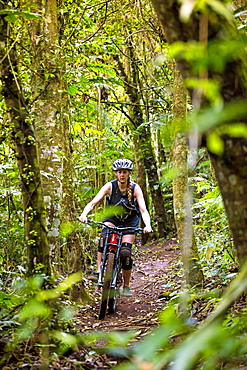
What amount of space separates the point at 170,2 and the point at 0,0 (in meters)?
2.29

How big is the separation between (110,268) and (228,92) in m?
5.03

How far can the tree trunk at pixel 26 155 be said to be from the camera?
339cm

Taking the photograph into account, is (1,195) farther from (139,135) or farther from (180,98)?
(139,135)

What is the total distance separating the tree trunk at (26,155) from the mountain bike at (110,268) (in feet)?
8.40

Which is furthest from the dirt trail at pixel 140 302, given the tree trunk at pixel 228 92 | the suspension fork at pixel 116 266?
the tree trunk at pixel 228 92

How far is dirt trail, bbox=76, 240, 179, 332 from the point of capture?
524 centimetres

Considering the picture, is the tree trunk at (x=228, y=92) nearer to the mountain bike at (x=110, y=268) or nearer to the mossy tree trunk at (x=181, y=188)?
the mossy tree trunk at (x=181, y=188)

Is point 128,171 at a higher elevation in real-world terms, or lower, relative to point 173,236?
higher

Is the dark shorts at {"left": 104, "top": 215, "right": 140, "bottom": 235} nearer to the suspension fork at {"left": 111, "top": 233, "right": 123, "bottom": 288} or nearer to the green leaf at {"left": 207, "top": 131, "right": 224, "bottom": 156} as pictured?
the suspension fork at {"left": 111, "top": 233, "right": 123, "bottom": 288}

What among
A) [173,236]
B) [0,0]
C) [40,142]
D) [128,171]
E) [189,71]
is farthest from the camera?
[173,236]

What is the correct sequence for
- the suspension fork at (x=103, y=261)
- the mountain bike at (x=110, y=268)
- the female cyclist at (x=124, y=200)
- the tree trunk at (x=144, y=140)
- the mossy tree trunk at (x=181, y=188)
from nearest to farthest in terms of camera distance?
the mossy tree trunk at (x=181, y=188) → the mountain bike at (x=110, y=268) → the suspension fork at (x=103, y=261) → the female cyclist at (x=124, y=200) → the tree trunk at (x=144, y=140)

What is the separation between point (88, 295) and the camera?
23.0 feet

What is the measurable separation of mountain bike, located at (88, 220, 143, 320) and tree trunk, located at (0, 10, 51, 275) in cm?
256

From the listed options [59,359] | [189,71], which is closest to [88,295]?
[59,359]
